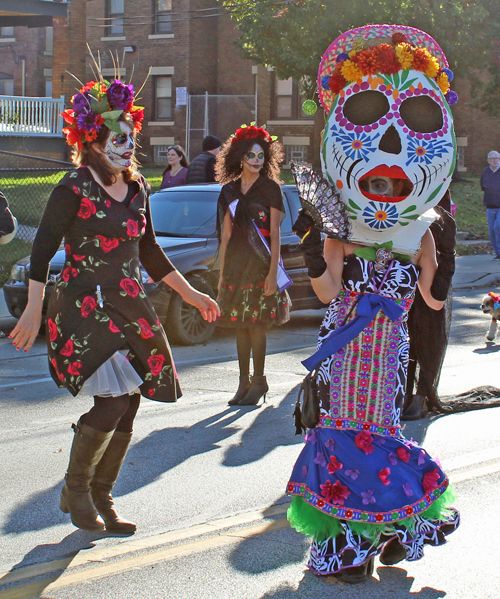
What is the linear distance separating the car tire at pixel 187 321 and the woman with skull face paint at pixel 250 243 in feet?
6.76

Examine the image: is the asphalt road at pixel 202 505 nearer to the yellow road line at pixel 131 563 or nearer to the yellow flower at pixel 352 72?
the yellow road line at pixel 131 563

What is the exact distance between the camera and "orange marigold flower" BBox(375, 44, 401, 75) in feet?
11.8

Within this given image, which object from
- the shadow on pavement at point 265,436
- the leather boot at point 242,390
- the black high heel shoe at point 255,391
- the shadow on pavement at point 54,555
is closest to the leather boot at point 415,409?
the shadow on pavement at point 265,436

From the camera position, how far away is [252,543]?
3.88 meters

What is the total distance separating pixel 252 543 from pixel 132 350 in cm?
105

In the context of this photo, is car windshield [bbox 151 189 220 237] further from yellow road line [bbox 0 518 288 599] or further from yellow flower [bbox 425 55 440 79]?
yellow flower [bbox 425 55 440 79]

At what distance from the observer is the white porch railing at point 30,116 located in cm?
2222

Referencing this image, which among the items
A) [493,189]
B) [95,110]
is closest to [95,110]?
[95,110]

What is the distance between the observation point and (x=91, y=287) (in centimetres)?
365

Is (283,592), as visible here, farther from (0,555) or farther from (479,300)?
(479,300)

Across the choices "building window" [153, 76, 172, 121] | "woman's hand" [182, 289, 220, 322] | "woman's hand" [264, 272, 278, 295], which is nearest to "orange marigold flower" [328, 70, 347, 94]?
"woman's hand" [182, 289, 220, 322]

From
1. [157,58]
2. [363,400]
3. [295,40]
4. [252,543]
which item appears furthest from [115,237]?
[157,58]

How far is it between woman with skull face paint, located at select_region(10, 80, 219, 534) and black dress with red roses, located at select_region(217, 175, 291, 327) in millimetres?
2650

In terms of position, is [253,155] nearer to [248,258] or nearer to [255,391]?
[248,258]
